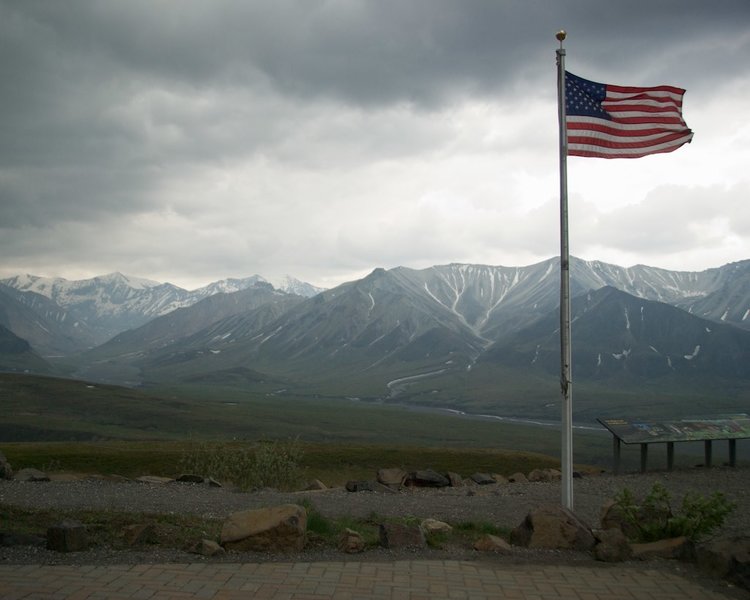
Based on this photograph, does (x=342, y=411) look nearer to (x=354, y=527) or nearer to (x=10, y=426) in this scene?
(x=10, y=426)

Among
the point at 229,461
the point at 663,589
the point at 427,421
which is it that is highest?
the point at 663,589

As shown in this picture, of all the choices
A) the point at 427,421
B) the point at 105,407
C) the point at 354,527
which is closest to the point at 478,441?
the point at 427,421

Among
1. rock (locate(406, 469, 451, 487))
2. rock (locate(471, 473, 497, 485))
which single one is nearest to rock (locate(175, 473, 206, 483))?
rock (locate(406, 469, 451, 487))

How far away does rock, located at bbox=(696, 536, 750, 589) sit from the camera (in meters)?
10.1

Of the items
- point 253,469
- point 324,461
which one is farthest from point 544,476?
point 324,461

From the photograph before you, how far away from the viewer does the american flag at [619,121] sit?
51.9 ft

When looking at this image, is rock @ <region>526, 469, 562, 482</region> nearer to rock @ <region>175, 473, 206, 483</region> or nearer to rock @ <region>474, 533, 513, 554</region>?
rock @ <region>175, 473, 206, 483</region>

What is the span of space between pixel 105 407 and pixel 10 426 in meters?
33.1

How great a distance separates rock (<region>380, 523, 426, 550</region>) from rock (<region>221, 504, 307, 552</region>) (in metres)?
1.44

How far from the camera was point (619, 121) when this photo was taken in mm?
16016

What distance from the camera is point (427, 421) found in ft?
522

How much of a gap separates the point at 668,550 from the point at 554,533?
190 cm

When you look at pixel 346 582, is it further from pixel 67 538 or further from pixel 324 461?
pixel 324 461

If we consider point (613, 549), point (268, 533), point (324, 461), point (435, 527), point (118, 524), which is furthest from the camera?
point (324, 461)
